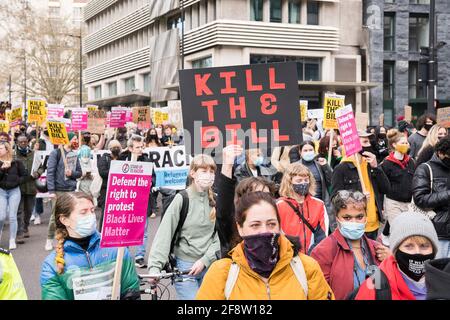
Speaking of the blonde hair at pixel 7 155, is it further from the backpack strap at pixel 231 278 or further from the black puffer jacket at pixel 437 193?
the backpack strap at pixel 231 278

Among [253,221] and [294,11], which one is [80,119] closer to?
[253,221]

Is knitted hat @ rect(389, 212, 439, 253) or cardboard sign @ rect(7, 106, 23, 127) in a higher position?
cardboard sign @ rect(7, 106, 23, 127)

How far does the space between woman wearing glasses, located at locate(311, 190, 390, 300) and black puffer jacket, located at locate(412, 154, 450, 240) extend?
1690 mm

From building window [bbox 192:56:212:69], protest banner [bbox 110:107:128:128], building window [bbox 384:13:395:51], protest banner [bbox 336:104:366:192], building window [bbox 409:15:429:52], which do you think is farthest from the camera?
building window [bbox 409:15:429:52]

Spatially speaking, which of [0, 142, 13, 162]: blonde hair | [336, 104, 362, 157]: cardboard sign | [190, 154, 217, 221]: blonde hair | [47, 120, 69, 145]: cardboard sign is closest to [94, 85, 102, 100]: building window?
[47, 120, 69, 145]: cardboard sign

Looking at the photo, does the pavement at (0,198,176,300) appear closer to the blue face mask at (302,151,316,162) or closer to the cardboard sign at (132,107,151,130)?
the blue face mask at (302,151,316,162)

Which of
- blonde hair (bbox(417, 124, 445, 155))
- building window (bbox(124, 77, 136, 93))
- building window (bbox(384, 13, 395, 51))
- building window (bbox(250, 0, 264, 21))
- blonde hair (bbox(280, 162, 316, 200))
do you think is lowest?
blonde hair (bbox(280, 162, 316, 200))

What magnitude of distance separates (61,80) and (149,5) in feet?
58.8

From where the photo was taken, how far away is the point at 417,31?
43062mm

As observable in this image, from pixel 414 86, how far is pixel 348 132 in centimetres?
3762

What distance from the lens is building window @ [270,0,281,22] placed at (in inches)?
1570

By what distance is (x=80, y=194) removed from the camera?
164 inches
